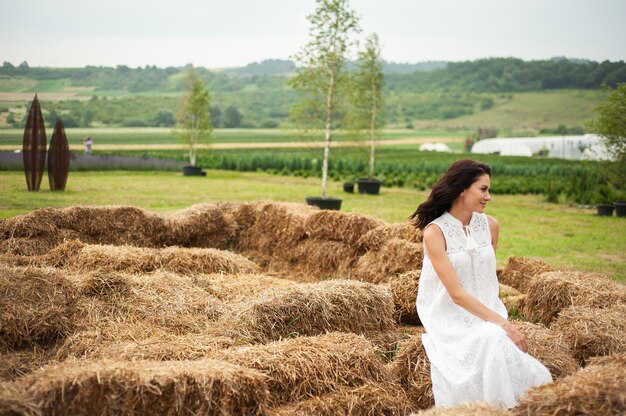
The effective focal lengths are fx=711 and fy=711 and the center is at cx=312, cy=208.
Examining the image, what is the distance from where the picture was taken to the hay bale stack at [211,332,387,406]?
491cm

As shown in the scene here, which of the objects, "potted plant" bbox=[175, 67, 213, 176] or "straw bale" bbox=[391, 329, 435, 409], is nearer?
"straw bale" bbox=[391, 329, 435, 409]

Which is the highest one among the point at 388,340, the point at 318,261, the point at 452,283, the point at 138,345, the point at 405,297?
the point at 452,283

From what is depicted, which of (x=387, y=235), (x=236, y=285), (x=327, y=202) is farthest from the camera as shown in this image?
(x=327, y=202)

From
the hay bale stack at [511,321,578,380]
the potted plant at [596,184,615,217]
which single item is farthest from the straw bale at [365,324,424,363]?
the potted plant at [596,184,615,217]

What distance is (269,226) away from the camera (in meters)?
12.4

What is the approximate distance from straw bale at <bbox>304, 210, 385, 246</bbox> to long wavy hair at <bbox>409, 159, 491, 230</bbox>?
5.33 metres

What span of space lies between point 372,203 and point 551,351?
17536mm

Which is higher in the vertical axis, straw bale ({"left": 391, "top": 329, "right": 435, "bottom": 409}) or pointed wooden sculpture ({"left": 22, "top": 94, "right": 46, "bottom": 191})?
pointed wooden sculpture ({"left": 22, "top": 94, "right": 46, "bottom": 191})

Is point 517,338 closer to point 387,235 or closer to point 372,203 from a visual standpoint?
point 387,235

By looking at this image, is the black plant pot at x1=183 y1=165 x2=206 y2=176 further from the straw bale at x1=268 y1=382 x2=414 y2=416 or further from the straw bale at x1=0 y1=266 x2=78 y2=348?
the straw bale at x1=268 y1=382 x2=414 y2=416

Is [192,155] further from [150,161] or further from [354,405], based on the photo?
[354,405]

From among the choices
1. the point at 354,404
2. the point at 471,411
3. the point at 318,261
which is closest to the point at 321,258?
the point at 318,261

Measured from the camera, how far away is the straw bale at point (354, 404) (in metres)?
4.76

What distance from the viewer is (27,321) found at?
6215mm
